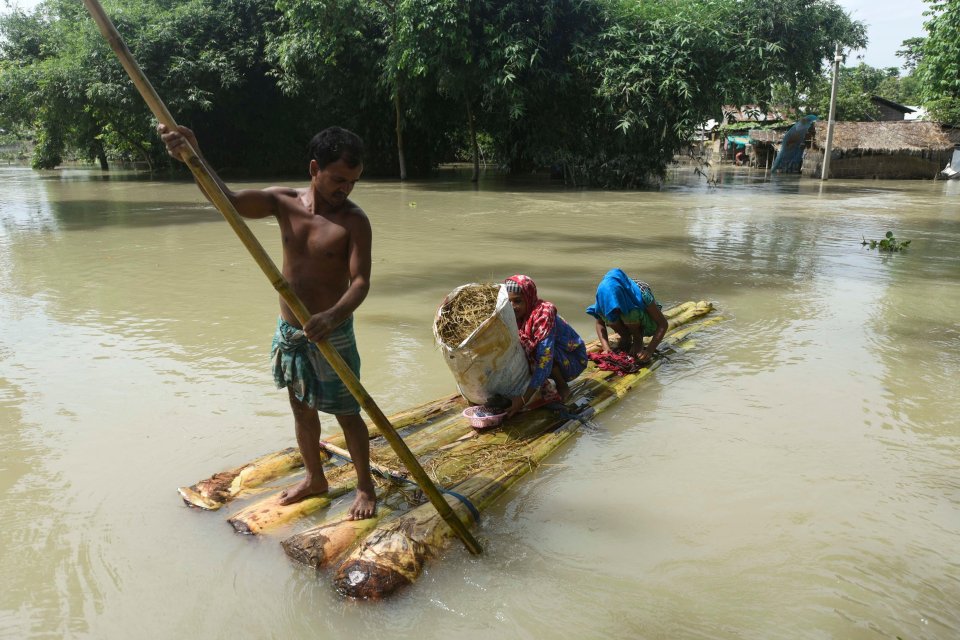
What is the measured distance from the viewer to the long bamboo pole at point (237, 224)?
5.67ft

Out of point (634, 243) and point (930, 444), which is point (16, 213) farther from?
point (930, 444)

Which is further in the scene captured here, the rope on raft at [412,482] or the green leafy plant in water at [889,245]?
the green leafy plant in water at [889,245]

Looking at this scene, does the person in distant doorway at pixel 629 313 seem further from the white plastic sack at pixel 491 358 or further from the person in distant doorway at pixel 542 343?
the white plastic sack at pixel 491 358

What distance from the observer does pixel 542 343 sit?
317cm

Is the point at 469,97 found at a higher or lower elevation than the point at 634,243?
higher

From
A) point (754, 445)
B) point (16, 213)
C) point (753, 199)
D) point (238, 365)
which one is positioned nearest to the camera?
point (754, 445)

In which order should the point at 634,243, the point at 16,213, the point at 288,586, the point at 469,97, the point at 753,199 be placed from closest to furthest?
the point at 288,586 → the point at 634,243 → the point at 16,213 → the point at 753,199 → the point at 469,97

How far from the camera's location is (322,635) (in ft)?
6.44

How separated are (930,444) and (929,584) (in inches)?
49.5

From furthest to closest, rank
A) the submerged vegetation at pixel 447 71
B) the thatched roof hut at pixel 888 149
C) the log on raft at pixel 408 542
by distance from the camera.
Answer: the thatched roof hut at pixel 888 149, the submerged vegetation at pixel 447 71, the log on raft at pixel 408 542

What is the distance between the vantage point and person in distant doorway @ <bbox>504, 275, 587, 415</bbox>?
3.14 meters

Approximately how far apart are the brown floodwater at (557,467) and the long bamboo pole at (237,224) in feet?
1.30

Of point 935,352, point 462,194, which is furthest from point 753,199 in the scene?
point 935,352

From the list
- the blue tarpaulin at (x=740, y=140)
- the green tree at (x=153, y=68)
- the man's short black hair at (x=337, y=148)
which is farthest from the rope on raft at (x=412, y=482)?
the blue tarpaulin at (x=740, y=140)
